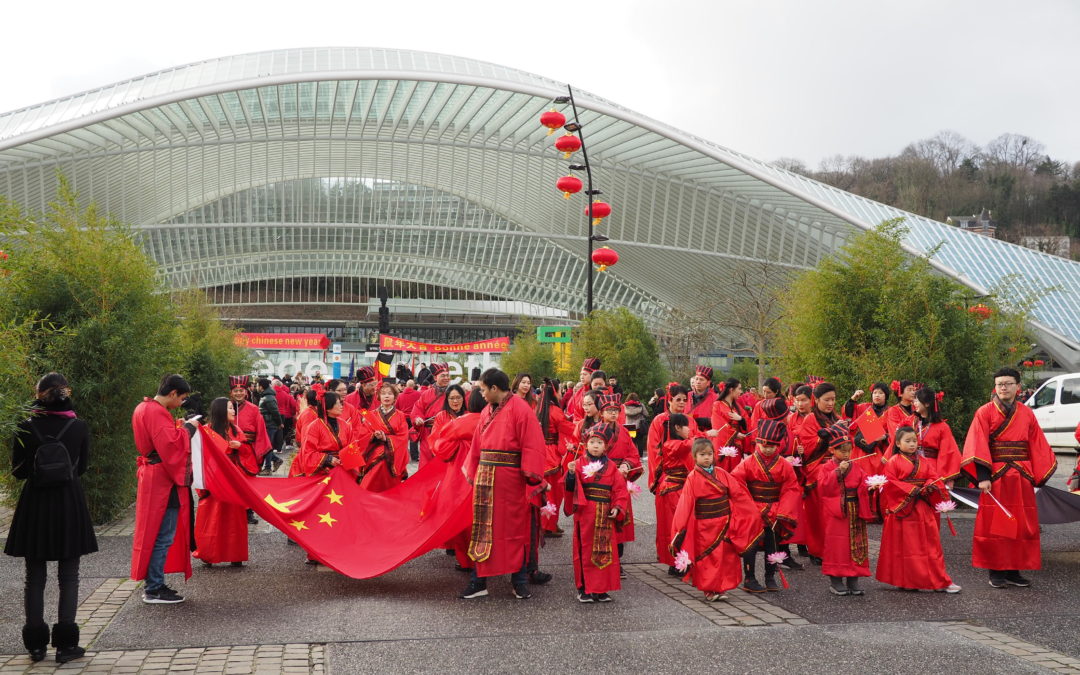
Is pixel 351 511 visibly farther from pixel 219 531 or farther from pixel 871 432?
pixel 871 432

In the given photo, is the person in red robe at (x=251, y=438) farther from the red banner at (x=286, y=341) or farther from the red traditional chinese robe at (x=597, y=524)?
the red banner at (x=286, y=341)

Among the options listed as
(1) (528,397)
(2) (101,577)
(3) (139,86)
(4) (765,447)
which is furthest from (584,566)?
(3) (139,86)

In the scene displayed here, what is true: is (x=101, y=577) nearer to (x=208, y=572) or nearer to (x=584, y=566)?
(x=208, y=572)

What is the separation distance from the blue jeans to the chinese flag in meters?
0.73

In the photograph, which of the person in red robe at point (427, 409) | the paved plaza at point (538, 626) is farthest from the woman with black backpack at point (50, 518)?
the person in red robe at point (427, 409)

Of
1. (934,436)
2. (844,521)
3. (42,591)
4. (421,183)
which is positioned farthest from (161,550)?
(421,183)

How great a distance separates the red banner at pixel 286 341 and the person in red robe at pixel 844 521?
31.6 m

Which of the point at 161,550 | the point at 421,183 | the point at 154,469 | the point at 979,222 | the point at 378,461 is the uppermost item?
the point at 979,222

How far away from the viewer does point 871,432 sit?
1059cm

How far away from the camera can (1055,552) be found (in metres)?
9.43

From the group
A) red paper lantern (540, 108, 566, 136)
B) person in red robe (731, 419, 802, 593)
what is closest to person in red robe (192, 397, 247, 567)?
person in red robe (731, 419, 802, 593)

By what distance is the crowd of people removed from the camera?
6977mm

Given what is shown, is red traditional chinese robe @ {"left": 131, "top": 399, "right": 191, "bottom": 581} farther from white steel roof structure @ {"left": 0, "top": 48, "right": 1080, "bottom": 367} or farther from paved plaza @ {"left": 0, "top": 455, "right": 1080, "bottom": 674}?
white steel roof structure @ {"left": 0, "top": 48, "right": 1080, "bottom": 367}

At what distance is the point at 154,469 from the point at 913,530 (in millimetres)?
6118
